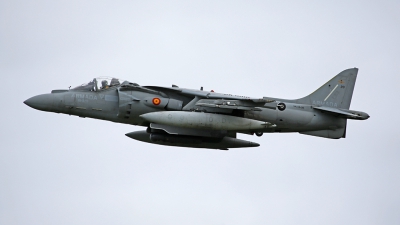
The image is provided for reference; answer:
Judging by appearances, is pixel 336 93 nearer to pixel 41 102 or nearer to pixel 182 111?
pixel 182 111

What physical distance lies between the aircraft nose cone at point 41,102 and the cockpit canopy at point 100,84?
1161 mm

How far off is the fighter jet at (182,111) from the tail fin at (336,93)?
82 centimetres

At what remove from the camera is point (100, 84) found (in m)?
27.4

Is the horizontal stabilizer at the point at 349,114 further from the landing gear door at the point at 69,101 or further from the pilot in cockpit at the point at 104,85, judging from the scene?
the landing gear door at the point at 69,101

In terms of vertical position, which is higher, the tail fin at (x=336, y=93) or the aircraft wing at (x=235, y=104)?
the tail fin at (x=336, y=93)

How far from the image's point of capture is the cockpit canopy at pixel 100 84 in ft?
89.8

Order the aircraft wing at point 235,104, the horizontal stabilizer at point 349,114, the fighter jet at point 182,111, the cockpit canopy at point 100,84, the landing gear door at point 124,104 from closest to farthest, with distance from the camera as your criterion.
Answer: the aircraft wing at point 235,104 < the fighter jet at point 182,111 < the landing gear door at point 124,104 < the cockpit canopy at point 100,84 < the horizontal stabilizer at point 349,114

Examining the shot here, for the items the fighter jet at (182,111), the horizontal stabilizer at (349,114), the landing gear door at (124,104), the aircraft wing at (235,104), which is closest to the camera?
the aircraft wing at (235,104)

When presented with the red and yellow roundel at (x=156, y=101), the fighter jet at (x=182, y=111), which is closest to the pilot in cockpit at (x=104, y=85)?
the fighter jet at (x=182, y=111)

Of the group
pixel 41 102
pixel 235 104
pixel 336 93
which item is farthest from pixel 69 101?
pixel 336 93

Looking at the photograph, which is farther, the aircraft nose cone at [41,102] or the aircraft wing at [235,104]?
the aircraft nose cone at [41,102]

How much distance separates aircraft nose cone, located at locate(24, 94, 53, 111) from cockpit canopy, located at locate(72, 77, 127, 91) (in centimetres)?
116

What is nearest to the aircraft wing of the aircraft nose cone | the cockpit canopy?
the cockpit canopy

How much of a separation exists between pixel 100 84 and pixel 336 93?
9.74m
